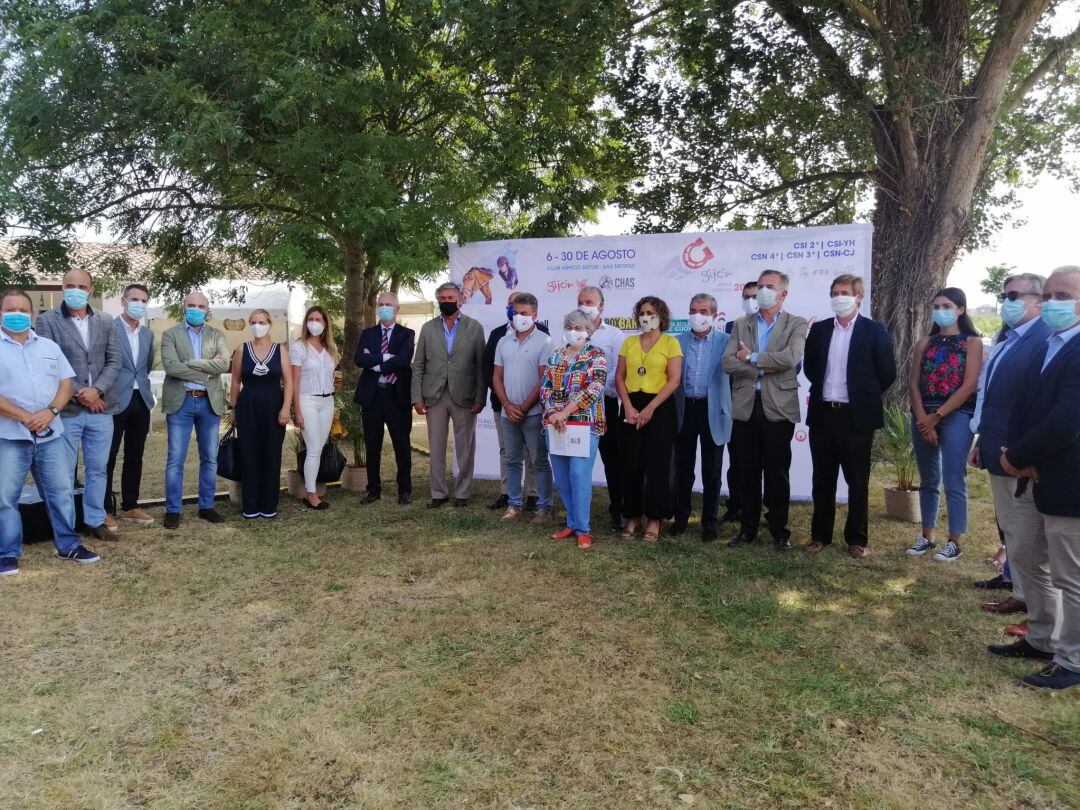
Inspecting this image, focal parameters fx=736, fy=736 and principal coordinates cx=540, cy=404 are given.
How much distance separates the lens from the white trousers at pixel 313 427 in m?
6.43

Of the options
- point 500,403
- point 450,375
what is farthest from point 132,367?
point 500,403

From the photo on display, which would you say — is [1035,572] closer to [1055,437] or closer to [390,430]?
[1055,437]

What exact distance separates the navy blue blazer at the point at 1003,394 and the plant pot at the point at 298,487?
5302mm

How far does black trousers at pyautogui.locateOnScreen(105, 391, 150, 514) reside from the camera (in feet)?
18.6

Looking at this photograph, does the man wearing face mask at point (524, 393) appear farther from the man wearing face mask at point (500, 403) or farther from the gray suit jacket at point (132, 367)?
the gray suit jacket at point (132, 367)

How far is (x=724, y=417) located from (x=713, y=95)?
577 centimetres

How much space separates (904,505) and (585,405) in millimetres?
2983

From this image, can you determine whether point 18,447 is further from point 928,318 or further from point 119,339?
point 928,318

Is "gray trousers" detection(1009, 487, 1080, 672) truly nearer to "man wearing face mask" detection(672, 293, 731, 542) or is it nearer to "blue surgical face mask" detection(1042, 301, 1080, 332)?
"blue surgical face mask" detection(1042, 301, 1080, 332)

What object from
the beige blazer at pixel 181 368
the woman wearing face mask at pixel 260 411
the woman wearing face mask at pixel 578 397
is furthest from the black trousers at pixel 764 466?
the beige blazer at pixel 181 368

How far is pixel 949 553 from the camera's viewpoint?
500 centimetres

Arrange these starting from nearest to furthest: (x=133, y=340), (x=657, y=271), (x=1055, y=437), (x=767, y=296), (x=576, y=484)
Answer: (x=1055, y=437) → (x=767, y=296) → (x=576, y=484) → (x=133, y=340) → (x=657, y=271)

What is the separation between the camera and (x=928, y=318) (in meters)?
8.35

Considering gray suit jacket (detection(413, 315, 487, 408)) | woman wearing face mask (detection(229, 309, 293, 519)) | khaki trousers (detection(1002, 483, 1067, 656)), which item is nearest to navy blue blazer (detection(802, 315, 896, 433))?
khaki trousers (detection(1002, 483, 1067, 656))
